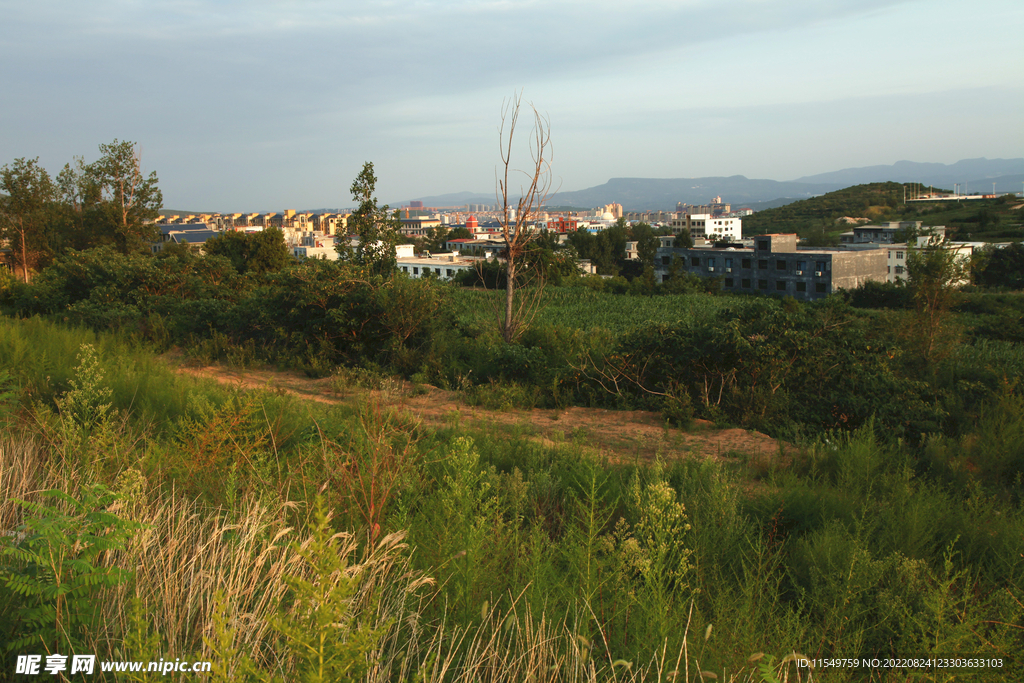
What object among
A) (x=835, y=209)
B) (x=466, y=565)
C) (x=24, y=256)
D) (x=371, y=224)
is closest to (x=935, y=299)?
(x=466, y=565)

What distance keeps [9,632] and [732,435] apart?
268 inches

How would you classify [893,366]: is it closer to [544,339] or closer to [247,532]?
[544,339]

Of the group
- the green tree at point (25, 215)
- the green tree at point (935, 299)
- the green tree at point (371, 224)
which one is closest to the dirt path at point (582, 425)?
the green tree at point (935, 299)

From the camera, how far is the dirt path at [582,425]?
21.5ft

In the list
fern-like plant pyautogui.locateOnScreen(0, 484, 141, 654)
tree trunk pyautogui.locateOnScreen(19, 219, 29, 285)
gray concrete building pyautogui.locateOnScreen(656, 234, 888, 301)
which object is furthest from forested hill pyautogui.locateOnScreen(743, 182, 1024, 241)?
fern-like plant pyautogui.locateOnScreen(0, 484, 141, 654)

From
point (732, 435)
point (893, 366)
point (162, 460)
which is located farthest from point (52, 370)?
point (893, 366)

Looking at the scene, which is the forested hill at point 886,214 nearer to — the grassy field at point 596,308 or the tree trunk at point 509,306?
the grassy field at point 596,308

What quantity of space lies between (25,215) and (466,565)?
3464cm

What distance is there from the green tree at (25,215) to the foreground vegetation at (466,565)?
2974 cm

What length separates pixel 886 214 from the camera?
389ft

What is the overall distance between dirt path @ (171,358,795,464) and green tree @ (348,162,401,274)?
19.3 metres

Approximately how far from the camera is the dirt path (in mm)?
6559

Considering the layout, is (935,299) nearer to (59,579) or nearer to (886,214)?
(59,579)

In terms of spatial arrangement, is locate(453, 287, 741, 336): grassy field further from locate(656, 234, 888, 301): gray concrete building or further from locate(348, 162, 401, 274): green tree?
locate(656, 234, 888, 301): gray concrete building
